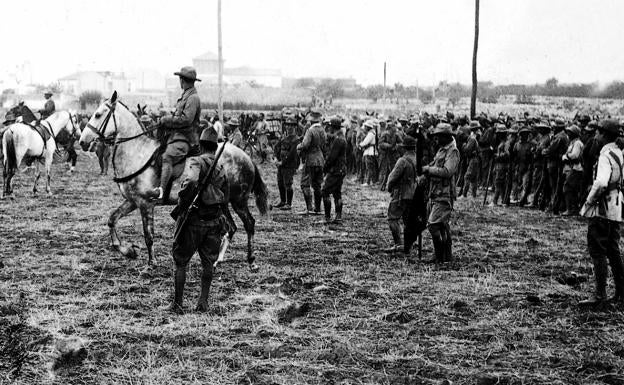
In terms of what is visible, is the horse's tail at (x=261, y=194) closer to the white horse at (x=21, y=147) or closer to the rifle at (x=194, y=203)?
the rifle at (x=194, y=203)

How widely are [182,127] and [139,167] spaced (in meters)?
1.04

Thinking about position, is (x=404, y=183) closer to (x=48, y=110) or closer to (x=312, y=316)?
(x=312, y=316)

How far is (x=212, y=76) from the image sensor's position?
107 m

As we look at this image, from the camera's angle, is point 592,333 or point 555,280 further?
point 555,280

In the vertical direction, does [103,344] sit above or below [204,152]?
below

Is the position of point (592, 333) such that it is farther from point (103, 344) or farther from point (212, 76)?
point (212, 76)

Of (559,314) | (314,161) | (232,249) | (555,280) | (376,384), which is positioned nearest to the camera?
(376,384)

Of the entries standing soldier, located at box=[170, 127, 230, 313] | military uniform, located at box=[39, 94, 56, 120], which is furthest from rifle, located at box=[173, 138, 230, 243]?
military uniform, located at box=[39, 94, 56, 120]

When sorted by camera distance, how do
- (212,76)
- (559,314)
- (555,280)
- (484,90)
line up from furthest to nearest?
(212,76), (484,90), (555,280), (559,314)

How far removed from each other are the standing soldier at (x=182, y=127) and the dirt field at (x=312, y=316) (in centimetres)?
130

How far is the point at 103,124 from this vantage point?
10.7 m

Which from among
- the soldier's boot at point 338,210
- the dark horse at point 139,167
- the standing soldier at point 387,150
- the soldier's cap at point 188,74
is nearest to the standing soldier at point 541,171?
the standing soldier at point 387,150

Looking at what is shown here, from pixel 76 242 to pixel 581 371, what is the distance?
821 centimetres

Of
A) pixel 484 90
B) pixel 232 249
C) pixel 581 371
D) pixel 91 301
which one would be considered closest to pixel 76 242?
pixel 232 249
